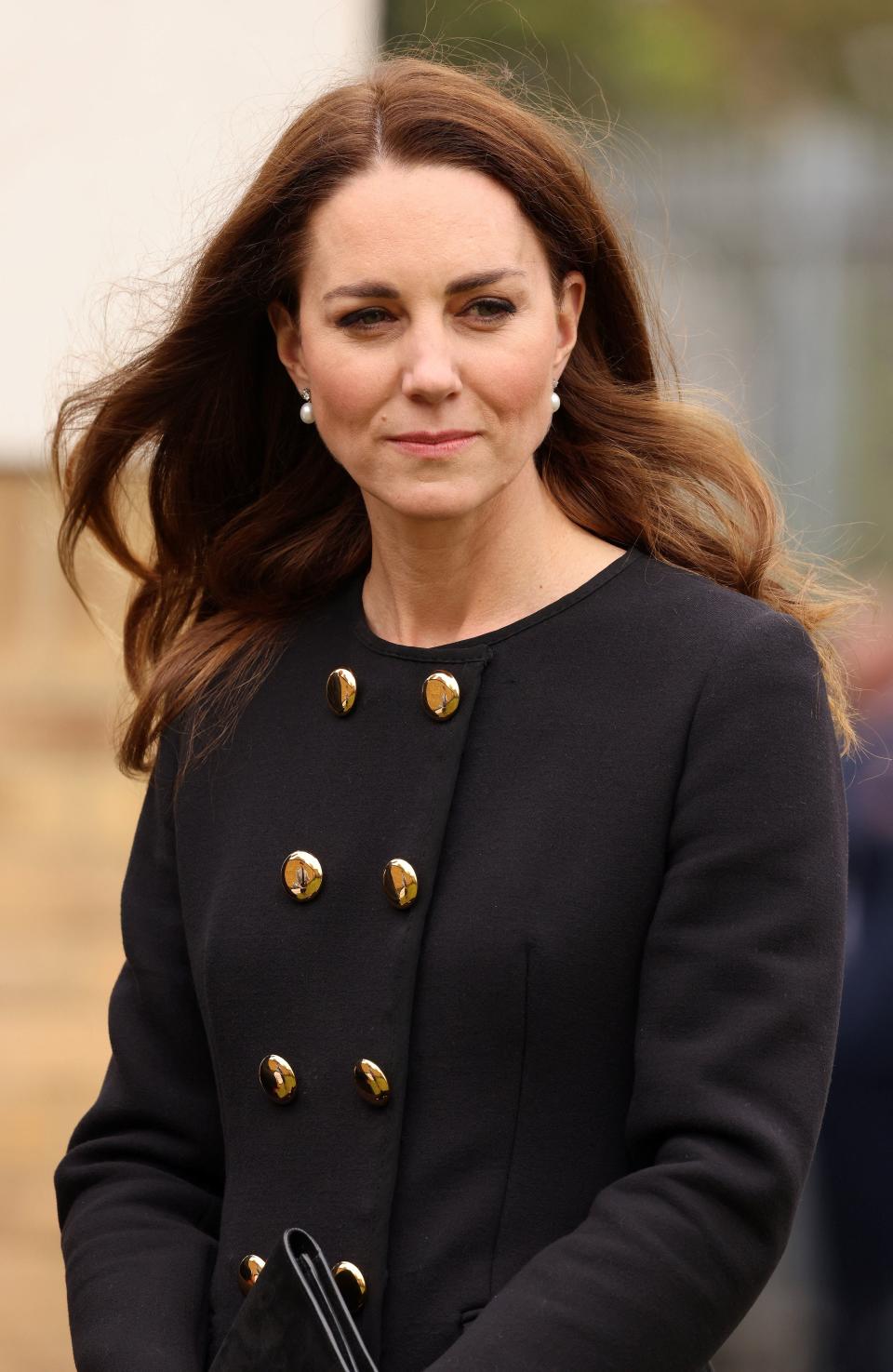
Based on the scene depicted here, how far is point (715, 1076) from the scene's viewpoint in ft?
6.20

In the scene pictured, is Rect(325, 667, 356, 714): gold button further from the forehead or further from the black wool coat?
the forehead

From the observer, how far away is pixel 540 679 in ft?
7.11

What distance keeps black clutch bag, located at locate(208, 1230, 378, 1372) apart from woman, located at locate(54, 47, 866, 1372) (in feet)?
0.34

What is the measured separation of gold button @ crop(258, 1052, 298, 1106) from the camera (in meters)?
2.15

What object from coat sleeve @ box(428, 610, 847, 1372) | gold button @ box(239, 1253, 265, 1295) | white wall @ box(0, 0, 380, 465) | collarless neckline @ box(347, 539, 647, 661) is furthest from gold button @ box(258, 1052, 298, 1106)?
white wall @ box(0, 0, 380, 465)

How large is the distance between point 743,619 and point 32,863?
2888 mm

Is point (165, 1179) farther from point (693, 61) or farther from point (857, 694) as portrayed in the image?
point (693, 61)

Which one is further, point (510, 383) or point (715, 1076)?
point (510, 383)

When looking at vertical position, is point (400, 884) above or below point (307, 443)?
below

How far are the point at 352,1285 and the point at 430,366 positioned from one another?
2.99 ft

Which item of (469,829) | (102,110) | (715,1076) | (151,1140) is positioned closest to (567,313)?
(469,829)

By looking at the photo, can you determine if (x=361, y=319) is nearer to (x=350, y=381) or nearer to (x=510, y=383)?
(x=350, y=381)

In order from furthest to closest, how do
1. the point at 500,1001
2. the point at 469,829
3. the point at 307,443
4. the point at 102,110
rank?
the point at 102,110 → the point at 307,443 → the point at 469,829 → the point at 500,1001

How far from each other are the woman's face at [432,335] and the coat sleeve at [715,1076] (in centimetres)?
38
